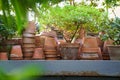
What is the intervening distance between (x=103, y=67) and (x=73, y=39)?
0.49 m

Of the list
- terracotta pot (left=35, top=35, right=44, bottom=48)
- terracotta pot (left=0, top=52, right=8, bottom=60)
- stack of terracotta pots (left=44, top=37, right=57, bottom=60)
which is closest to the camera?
terracotta pot (left=0, top=52, right=8, bottom=60)

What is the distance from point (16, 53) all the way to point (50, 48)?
0.23 meters

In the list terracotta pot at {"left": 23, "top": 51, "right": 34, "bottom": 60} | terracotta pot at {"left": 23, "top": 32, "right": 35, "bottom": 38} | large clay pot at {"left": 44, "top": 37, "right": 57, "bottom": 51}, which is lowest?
terracotta pot at {"left": 23, "top": 51, "right": 34, "bottom": 60}

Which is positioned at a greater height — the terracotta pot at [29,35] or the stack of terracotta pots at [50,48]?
the terracotta pot at [29,35]

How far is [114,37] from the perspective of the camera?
1.74 meters

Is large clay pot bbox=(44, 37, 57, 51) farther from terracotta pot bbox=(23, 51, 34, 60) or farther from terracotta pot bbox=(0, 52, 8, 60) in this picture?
terracotta pot bbox=(0, 52, 8, 60)

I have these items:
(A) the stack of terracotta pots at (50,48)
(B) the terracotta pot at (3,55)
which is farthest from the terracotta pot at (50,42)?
(B) the terracotta pot at (3,55)

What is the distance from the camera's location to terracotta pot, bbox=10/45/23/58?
68.1 inches

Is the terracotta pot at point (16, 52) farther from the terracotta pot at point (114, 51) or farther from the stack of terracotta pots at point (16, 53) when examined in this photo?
the terracotta pot at point (114, 51)

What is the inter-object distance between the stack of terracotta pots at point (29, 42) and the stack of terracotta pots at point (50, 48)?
0.09 metres

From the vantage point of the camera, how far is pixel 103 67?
153 centimetres

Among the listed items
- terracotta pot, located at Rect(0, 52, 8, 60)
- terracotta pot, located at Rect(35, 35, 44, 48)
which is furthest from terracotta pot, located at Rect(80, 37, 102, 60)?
terracotta pot, located at Rect(0, 52, 8, 60)

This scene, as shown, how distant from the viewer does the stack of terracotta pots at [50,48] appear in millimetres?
1783

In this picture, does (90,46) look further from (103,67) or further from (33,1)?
(33,1)
